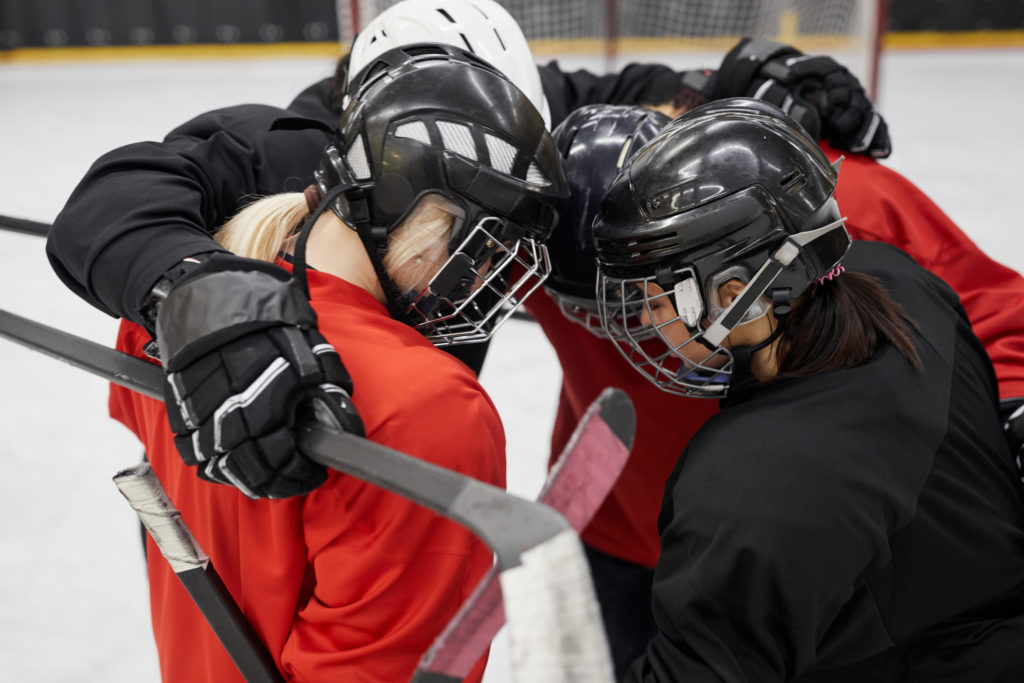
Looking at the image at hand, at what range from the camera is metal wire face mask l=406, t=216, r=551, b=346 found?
1.16 meters

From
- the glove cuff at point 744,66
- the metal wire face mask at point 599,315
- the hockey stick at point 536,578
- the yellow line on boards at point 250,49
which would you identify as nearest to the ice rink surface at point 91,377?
the metal wire face mask at point 599,315

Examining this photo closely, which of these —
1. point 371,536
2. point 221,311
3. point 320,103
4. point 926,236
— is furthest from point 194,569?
point 926,236

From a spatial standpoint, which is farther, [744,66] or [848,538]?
[744,66]

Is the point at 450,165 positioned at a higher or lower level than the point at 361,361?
higher

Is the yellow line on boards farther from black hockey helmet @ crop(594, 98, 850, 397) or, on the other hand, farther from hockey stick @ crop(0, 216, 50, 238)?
black hockey helmet @ crop(594, 98, 850, 397)

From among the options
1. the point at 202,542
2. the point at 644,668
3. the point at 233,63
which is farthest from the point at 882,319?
the point at 233,63

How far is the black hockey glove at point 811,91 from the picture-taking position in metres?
1.88

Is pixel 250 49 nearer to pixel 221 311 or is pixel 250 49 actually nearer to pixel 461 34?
pixel 461 34

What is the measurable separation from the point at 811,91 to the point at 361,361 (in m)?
1.32

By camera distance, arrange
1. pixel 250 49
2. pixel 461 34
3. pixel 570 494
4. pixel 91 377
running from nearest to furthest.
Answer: pixel 570 494 → pixel 461 34 → pixel 91 377 → pixel 250 49

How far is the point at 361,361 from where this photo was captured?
1.02 meters

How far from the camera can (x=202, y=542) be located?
1159 mm

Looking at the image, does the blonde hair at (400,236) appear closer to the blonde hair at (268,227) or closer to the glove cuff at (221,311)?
the blonde hair at (268,227)

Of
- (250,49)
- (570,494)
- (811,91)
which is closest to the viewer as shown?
(570,494)
